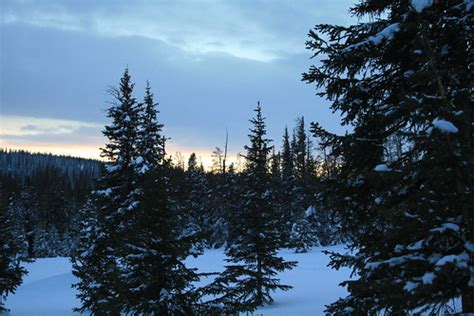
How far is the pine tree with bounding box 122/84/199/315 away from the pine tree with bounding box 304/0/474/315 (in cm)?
348

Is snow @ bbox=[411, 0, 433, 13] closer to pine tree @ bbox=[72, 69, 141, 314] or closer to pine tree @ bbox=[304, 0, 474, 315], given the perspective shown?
pine tree @ bbox=[304, 0, 474, 315]

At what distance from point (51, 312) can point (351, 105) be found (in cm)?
2292

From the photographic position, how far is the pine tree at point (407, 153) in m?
4.91

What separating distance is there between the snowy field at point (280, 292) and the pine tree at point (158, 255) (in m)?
8.75

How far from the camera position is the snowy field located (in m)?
19.2

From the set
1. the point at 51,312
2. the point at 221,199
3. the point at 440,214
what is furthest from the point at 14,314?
the point at 221,199

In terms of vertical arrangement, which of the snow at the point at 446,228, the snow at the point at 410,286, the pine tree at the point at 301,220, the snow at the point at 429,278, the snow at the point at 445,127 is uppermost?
the pine tree at the point at 301,220

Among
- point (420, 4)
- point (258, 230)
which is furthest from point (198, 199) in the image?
point (420, 4)

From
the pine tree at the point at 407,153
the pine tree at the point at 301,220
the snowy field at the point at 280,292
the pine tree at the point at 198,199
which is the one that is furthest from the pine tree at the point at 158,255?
the pine tree at the point at 198,199

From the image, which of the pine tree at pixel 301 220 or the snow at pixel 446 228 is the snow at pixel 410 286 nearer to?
the snow at pixel 446 228

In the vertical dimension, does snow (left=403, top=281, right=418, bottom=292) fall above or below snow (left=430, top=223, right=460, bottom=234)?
below

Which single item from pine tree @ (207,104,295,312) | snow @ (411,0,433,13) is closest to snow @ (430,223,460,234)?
snow @ (411,0,433,13)

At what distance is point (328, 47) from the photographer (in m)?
7.45

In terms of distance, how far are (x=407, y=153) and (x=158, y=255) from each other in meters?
5.50
